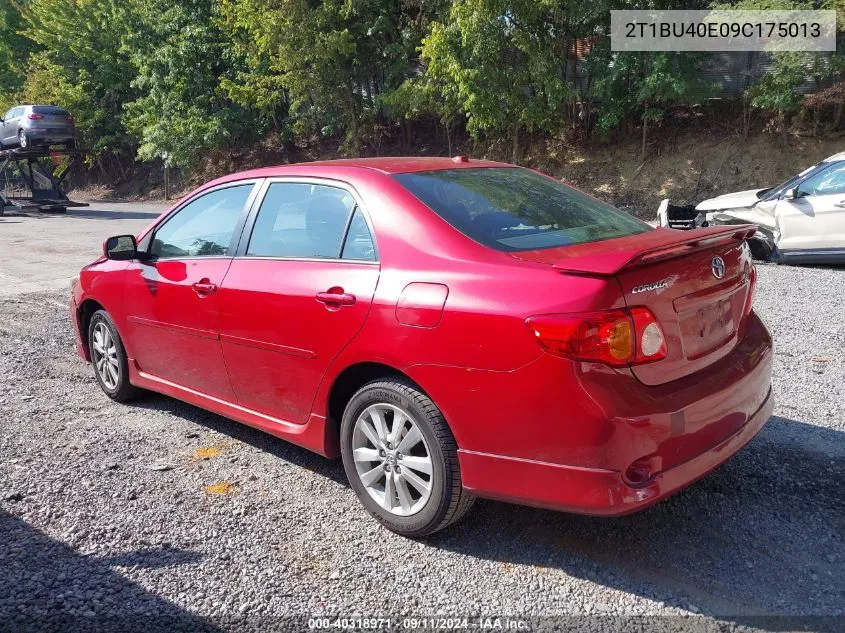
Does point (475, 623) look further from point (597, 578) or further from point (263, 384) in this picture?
point (263, 384)

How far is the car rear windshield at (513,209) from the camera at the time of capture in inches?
133

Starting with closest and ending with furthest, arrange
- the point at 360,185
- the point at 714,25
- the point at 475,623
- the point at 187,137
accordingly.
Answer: the point at 475,623
the point at 360,185
the point at 714,25
the point at 187,137

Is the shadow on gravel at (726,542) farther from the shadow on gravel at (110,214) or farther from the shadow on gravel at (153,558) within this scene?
the shadow on gravel at (110,214)

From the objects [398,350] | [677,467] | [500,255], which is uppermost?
[500,255]

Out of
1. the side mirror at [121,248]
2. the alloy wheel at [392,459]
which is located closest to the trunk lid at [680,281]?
the alloy wheel at [392,459]

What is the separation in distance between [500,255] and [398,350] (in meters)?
0.59

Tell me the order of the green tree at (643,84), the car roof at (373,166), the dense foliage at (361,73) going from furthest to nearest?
1. the dense foliage at (361,73)
2. the green tree at (643,84)
3. the car roof at (373,166)

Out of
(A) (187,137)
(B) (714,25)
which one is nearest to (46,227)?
(A) (187,137)

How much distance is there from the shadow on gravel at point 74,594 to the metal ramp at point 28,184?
25491 mm

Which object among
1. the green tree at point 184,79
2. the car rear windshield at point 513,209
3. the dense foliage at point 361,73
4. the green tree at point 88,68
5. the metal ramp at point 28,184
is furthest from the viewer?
the green tree at point 88,68

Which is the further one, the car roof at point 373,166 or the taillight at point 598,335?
the car roof at point 373,166

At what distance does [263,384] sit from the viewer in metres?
3.99

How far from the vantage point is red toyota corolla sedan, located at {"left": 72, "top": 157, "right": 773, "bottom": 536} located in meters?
2.81

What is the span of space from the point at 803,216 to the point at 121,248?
825 cm
